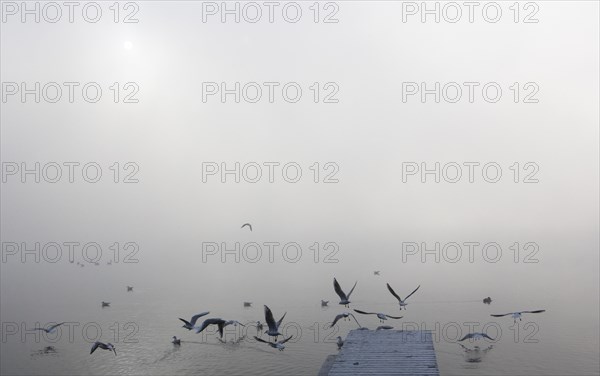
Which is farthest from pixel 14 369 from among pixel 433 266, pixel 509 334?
pixel 433 266

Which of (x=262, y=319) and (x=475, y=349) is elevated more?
(x=262, y=319)

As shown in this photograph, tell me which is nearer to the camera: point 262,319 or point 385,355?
point 385,355

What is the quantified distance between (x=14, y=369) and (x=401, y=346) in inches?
934

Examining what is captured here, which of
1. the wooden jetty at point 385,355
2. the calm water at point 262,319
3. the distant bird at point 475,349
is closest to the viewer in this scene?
the wooden jetty at point 385,355

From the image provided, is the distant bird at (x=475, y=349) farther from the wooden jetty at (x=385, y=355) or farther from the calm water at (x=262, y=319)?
the wooden jetty at (x=385, y=355)

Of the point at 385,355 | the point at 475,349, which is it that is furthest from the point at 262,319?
the point at 385,355

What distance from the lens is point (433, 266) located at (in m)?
75.8

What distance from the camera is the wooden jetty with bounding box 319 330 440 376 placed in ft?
80.8

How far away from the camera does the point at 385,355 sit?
27.0 meters

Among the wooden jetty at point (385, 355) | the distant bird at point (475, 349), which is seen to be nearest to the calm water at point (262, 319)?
the distant bird at point (475, 349)

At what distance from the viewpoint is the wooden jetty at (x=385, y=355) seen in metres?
24.6

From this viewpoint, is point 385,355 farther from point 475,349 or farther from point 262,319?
point 262,319

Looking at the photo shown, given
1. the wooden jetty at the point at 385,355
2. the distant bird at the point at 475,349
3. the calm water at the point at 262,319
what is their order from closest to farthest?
the wooden jetty at the point at 385,355
the calm water at the point at 262,319
the distant bird at the point at 475,349

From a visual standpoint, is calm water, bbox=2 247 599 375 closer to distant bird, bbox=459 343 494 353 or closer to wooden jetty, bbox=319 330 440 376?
distant bird, bbox=459 343 494 353
